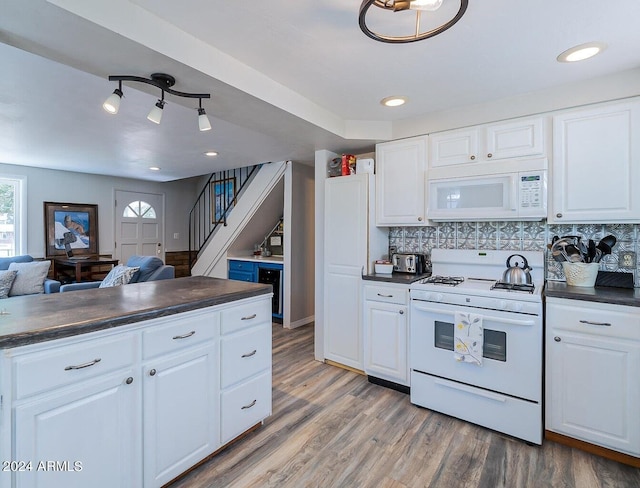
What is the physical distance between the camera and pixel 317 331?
3330mm

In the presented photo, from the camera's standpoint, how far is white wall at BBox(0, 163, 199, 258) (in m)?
5.06

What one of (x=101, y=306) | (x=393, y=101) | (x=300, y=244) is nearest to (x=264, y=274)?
(x=300, y=244)

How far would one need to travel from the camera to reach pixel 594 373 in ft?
6.09

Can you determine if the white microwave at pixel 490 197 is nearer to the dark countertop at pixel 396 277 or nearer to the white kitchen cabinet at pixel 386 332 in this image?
the dark countertop at pixel 396 277

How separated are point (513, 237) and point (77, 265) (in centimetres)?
571

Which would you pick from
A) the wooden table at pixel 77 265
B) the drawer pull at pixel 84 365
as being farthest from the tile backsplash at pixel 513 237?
the wooden table at pixel 77 265

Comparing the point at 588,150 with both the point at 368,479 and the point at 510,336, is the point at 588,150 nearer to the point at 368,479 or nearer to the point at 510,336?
the point at 510,336

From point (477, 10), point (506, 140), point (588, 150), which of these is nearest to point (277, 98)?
point (477, 10)

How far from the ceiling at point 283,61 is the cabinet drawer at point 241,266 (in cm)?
233

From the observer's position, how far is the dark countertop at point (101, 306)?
1.21 m

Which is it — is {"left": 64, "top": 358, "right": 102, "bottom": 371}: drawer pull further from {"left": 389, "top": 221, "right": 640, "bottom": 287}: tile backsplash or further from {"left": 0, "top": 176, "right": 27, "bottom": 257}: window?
{"left": 0, "top": 176, "right": 27, "bottom": 257}: window

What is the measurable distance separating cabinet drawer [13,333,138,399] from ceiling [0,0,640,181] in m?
1.32

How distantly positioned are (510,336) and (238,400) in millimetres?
1773

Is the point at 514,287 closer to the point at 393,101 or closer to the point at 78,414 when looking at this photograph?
the point at 393,101
